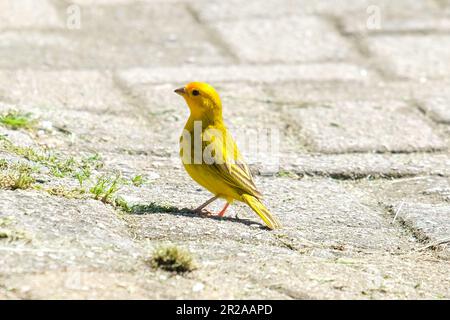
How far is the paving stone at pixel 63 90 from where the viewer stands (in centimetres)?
599

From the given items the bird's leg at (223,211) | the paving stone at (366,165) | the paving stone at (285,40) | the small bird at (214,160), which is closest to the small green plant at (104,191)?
the small bird at (214,160)

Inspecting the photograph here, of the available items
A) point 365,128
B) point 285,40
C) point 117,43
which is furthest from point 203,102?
point 285,40

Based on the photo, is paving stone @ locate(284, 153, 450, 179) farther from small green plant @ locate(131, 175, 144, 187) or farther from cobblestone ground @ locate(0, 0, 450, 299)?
small green plant @ locate(131, 175, 144, 187)

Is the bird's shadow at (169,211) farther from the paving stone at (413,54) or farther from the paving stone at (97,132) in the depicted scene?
the paving stone at (413,54)

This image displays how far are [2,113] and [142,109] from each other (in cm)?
102

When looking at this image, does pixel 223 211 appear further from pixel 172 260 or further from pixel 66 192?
pixel 172 260

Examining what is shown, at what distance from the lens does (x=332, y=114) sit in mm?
6250

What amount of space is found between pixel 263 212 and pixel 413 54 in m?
3.73

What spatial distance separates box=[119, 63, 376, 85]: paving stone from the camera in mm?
6750

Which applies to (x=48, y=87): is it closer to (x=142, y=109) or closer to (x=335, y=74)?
(x=142, y=109)

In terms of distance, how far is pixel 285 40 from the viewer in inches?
306

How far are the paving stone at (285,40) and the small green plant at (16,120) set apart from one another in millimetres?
2324

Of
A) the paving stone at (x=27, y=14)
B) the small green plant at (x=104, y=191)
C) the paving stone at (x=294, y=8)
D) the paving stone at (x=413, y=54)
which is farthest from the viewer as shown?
the paving stone at (x=294, y=8)
